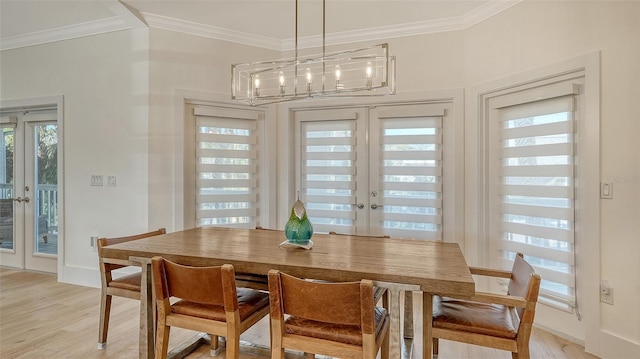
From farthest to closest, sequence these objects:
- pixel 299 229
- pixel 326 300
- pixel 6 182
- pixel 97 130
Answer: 1. pixel 6 182
2. pixel 97 130
3. pixel 299 229
4. pixel 326 300

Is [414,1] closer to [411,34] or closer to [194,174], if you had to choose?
[411,34]

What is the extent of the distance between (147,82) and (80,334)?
2257 mm

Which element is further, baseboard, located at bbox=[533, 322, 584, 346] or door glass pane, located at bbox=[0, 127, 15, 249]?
door glass pane, located at bbox=[0, 127, 15, 249]

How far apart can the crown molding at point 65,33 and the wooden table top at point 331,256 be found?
8.14ft

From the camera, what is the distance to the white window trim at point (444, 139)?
3248mm

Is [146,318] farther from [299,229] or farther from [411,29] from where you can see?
[411,29]

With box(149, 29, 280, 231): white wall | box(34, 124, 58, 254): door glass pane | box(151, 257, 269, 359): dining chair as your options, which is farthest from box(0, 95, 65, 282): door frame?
box(151, 257, 269, 359): dining chair

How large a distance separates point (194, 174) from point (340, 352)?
2645 mm

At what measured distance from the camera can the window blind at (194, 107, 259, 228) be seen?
141 inches

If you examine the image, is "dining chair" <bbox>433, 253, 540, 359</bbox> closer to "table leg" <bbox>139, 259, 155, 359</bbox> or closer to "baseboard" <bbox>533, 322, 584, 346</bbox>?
"baseboard" <bbox>533, 322, 584, 346</bbox>

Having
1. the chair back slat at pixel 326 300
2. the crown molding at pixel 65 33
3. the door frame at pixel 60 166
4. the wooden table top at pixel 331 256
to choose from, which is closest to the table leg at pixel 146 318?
the wooden table top at pixel 331 256

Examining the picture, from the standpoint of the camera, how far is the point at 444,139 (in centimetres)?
334

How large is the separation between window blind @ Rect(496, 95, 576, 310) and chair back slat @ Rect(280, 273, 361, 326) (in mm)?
2044

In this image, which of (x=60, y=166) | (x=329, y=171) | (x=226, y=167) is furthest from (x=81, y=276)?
(x=329, y=171)
